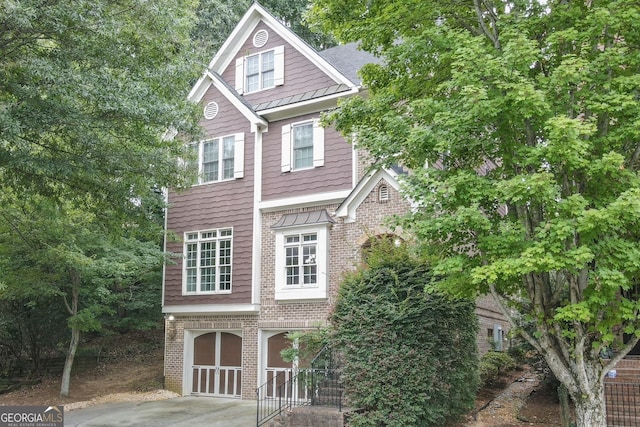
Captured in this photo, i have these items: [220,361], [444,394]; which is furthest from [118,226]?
[444,394]

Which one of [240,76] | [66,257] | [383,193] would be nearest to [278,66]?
[240,76]

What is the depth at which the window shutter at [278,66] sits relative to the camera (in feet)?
61.2

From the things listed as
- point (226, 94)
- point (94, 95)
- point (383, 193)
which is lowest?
point (383, 193)

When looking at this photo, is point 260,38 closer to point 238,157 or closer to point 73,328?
point 238,157

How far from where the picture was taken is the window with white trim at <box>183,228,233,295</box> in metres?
18.5

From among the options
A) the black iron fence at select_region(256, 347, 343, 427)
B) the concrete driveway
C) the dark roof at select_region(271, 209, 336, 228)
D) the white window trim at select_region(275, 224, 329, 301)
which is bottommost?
the concrete driveway

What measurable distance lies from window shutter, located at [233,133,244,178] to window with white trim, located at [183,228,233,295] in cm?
175

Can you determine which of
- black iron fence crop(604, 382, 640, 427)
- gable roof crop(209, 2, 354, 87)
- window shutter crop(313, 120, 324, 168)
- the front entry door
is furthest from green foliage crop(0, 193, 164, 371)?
black iron fence crop(604, 382, 640, 427)

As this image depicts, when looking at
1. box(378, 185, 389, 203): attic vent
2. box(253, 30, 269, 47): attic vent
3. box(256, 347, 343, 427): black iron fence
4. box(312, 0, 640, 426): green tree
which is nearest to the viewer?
box(312, 0, 640, 426): green tree

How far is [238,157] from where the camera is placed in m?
18.6

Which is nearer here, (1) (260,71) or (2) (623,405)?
(2) (623,405)

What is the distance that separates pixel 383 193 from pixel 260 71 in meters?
6.50

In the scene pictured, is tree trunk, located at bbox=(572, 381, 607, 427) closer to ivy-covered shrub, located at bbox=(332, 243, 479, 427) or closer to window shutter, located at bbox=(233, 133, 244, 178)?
ivy-covered shrub, located at bbox=(332, 243, 479, 427)

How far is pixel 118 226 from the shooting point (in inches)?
533
